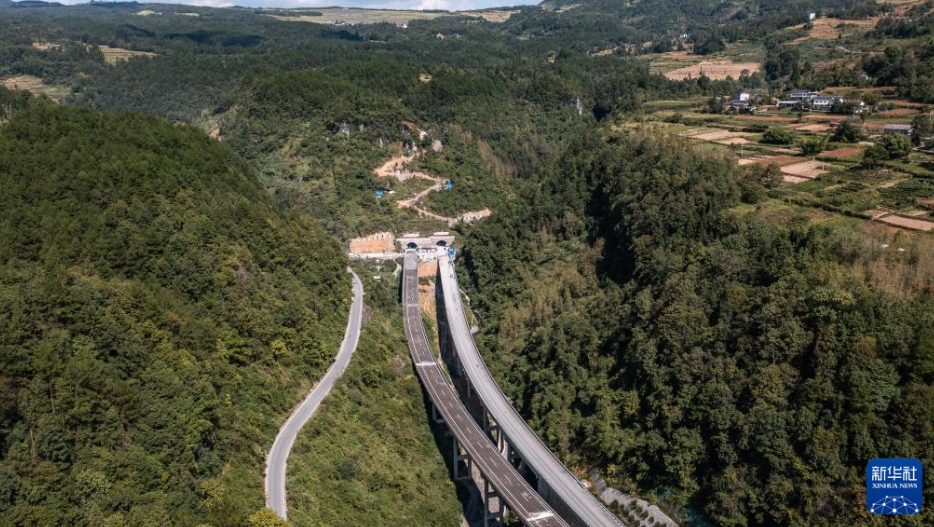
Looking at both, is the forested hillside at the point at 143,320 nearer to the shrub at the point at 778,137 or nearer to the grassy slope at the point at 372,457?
the grassy slope at the point at 372,457

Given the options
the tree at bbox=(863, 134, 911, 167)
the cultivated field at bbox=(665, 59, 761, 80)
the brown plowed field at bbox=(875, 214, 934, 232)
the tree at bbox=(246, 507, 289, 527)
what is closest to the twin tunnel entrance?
the tree at bbox=(863, 134, 911, 167)

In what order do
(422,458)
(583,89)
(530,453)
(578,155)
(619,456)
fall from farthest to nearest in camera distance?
(583,89) → (578,155) → (422,458) → (530,453) → (619,456)

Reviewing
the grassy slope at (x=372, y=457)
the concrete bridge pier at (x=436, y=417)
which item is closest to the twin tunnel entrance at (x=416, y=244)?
the grassy slope at (x=372, y=457)

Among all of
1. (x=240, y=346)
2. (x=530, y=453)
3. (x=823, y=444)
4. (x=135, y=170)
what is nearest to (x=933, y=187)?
(x=823, y=444)

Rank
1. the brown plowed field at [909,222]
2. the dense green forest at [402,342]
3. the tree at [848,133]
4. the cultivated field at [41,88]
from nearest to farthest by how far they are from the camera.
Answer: the dense green forest at [402,342], the brown plowed field at [909,222], the tree at [848,133], the cultivated field at [41,88]

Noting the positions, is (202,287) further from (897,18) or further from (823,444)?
(897,18)

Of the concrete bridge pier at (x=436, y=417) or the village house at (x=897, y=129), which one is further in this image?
the village house at (x=897, y=129)

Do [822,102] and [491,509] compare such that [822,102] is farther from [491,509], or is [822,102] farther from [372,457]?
[372,457]
